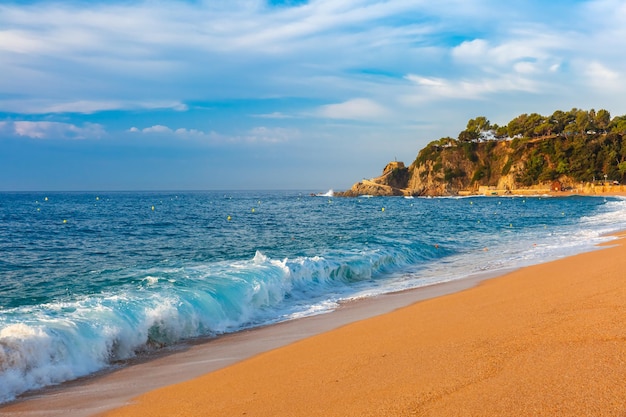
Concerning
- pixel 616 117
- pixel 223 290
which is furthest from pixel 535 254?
pixel 616 117

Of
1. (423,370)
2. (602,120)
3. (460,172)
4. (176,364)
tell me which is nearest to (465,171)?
(460,172)

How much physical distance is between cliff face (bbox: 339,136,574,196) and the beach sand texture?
11515 cm

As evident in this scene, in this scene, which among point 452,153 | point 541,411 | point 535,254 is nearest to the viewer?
point 541,411

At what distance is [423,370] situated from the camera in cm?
550

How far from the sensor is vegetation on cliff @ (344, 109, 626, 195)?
108000 mm

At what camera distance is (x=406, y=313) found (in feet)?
31.4

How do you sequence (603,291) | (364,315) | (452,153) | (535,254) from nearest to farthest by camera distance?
(603,291)
(364,315)
(535,254)
(452,153)

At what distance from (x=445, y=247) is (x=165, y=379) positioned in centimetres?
1886

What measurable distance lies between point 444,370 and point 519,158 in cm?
12375

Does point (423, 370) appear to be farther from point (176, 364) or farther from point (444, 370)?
point (176, 364)

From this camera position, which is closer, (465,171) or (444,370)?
(444,370)

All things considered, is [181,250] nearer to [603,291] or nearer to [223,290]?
[223,290]

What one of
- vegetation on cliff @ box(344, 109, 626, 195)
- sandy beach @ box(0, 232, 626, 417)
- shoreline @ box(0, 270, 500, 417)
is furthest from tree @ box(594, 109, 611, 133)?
sandy beach @ box(0, 232, 626, 417)

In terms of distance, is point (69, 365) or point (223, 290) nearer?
point (69, 365)
